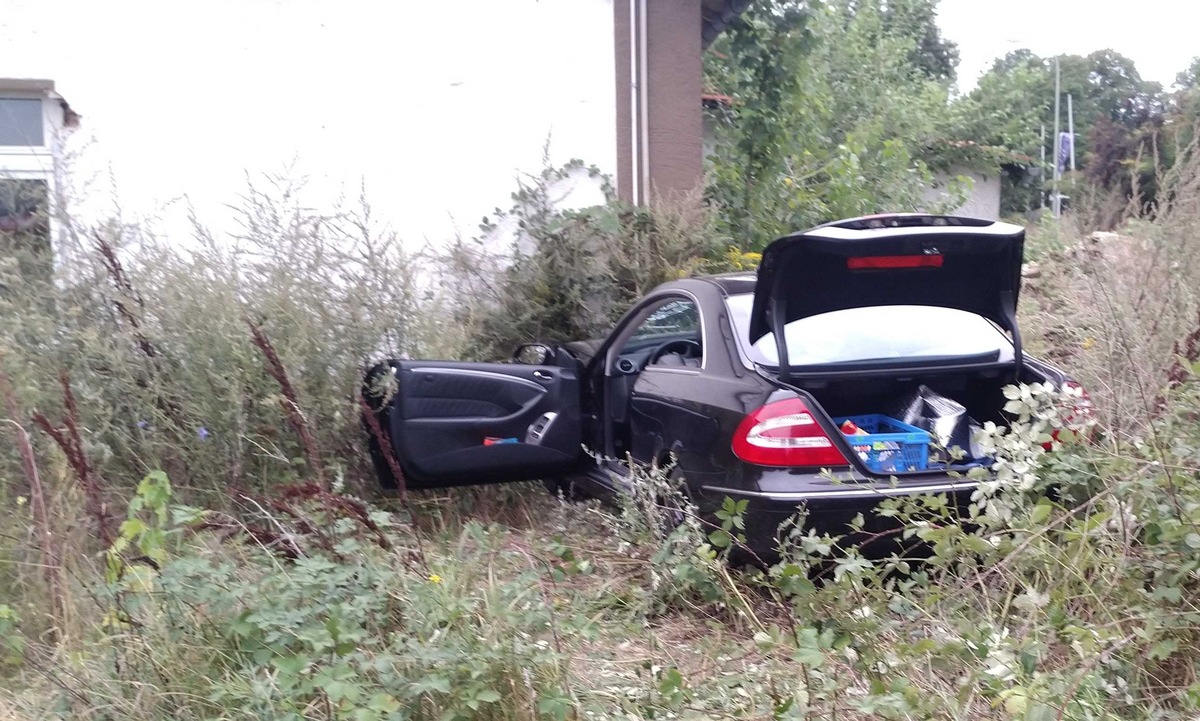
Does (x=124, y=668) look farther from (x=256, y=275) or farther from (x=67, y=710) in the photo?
(x=256, y=275)

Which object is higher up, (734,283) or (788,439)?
(734,283)

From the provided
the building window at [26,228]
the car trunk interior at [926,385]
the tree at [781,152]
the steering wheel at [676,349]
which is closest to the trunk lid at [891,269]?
the car trunk interior at [926,385]

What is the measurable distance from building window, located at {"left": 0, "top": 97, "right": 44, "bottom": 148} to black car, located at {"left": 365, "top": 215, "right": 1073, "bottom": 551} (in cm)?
405

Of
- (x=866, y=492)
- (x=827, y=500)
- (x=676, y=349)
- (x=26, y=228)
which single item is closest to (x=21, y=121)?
(x=26, y=228)

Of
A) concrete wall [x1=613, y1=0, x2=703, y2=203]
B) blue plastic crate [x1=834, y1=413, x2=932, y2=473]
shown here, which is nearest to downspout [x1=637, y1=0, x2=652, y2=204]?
concrete wall [x1=613, y1=0, x2=703, y2=203]

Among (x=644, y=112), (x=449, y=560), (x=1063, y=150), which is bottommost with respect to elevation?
(x=449, y=560)

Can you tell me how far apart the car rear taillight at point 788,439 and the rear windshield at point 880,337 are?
276mm

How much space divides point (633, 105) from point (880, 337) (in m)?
4.88

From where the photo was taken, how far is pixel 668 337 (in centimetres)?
570

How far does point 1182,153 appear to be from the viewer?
5.75 m

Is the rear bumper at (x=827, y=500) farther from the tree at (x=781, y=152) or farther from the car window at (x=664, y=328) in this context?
the tree at (x=781, y=152)

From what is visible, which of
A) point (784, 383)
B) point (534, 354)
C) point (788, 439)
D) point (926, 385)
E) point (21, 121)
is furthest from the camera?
point (21, 121)

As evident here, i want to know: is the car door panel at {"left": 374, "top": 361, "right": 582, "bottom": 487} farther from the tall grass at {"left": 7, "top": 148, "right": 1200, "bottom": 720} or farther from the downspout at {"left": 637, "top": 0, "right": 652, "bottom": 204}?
the downspout at {"left": 637, "top": 0, "right": 652, "bottom": 204}

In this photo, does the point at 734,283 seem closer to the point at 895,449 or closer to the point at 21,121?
the point at 895,449
